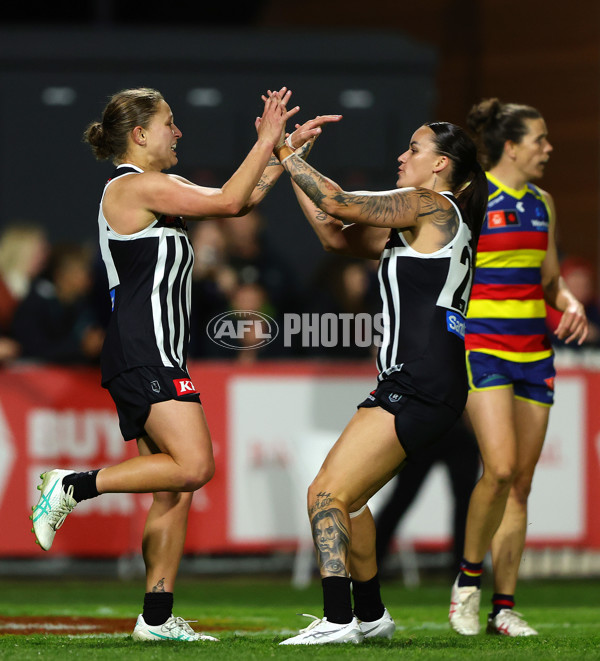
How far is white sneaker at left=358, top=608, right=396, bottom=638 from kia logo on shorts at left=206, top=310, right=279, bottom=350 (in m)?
2.12

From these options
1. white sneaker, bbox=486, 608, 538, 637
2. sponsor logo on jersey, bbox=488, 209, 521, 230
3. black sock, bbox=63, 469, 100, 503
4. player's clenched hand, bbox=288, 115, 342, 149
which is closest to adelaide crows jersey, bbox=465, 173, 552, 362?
sponsor logo on jersey, bbox=488, 209, 521, 230

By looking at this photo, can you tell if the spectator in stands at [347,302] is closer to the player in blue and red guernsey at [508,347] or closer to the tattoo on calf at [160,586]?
the player in blue and red guernsey at [508,347]

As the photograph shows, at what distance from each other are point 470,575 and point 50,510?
211cm

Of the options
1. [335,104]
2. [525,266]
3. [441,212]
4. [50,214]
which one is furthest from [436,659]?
[50,214]

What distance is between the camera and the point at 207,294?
8.87m

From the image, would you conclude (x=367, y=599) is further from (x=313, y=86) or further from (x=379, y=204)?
(x=313, y=86)

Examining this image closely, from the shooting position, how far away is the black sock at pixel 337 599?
5348mm

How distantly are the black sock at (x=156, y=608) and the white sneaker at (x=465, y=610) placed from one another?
4.78 feet

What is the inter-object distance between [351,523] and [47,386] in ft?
14.1

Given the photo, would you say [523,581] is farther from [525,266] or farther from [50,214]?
[50,214]

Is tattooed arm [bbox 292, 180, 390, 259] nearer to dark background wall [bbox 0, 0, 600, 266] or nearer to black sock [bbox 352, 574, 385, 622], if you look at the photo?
black sock [bbox 352, 574, 385, 622]

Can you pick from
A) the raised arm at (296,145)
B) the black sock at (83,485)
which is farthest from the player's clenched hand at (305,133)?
the black sock at (83,485)

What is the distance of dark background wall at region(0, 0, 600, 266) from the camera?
37.6 feet

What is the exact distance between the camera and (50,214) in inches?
500
